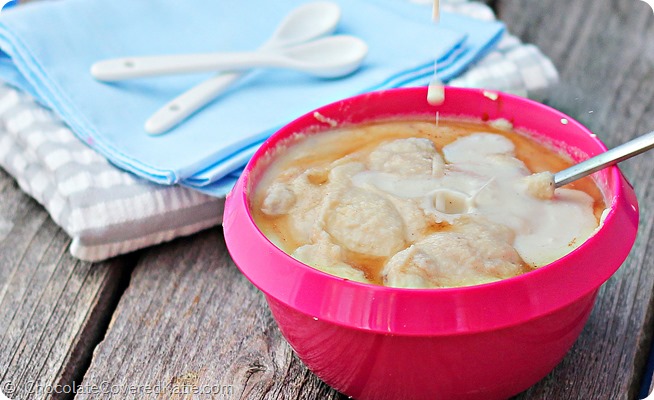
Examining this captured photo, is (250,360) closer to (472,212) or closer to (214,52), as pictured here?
(472,212)

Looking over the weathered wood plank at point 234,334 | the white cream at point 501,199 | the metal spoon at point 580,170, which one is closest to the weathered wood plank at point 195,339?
the weathered wood plank at point 234,334

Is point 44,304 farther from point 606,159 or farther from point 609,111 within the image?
point 609,111

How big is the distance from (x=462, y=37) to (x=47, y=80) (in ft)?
2.41

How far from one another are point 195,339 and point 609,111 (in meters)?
0.82

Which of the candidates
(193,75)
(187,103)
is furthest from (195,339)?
(193,75)

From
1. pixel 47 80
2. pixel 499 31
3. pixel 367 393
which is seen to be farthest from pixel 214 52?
pixel 367 393

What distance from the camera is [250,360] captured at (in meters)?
0.98

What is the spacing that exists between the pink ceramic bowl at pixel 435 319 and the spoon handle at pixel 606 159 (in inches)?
0.8

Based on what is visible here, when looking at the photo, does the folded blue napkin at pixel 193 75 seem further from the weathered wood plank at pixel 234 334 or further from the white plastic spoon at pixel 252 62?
the weathered wood plank at pixel 234 334

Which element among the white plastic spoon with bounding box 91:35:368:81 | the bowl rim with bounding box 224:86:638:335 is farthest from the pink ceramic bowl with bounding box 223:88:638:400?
the white plastic spoon with bounding box 91:35:368:81

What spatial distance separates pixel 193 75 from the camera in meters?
1.42

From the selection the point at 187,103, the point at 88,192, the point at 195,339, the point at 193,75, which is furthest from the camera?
the point at 193,75

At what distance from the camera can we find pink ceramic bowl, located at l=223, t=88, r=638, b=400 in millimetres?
737

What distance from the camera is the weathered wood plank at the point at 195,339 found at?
3.11 ft
